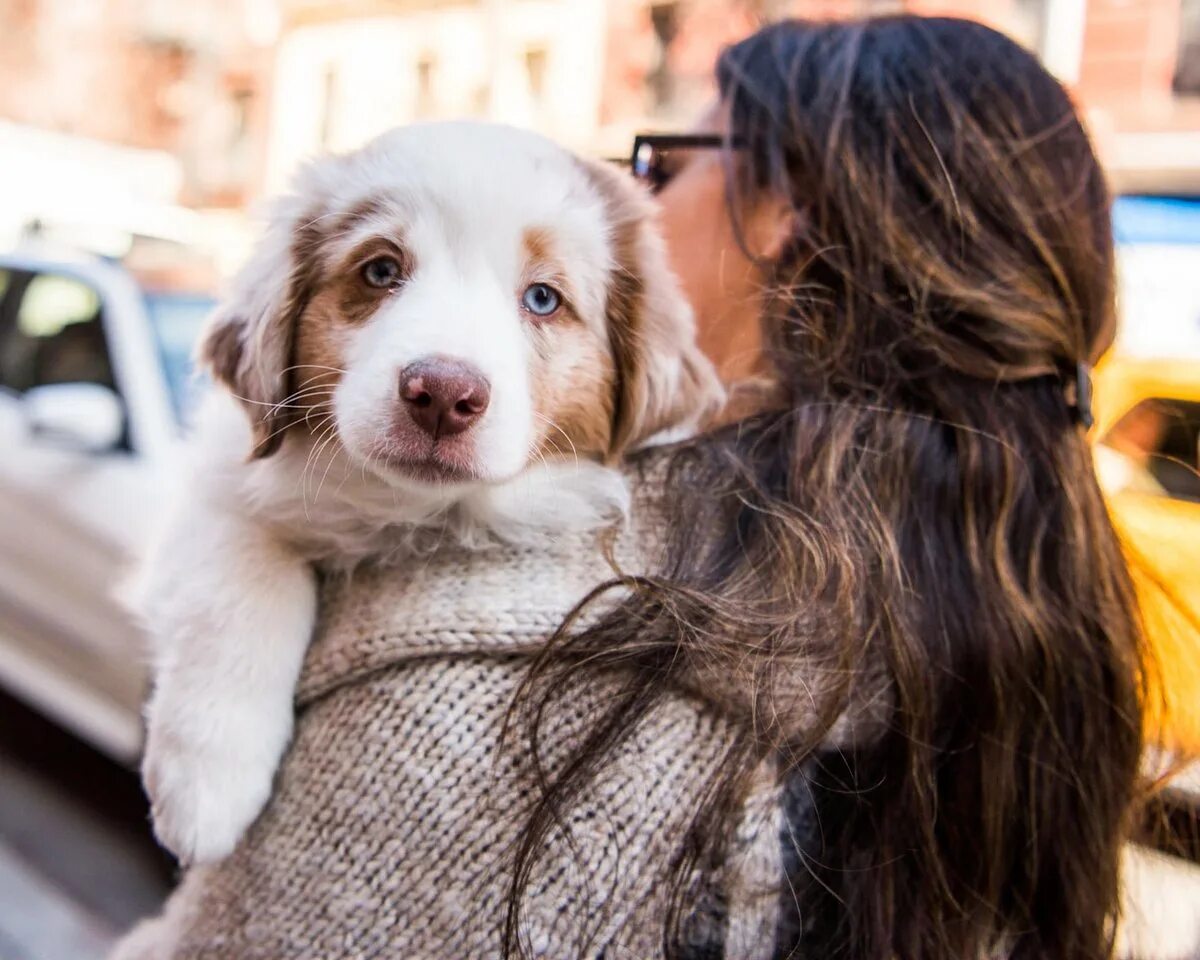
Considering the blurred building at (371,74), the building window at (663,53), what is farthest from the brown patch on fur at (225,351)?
the building window at (663,53)

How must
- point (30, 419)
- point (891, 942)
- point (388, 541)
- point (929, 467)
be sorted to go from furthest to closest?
point (30, 419), point (388, 541), point (929, 467), point (891, 942)

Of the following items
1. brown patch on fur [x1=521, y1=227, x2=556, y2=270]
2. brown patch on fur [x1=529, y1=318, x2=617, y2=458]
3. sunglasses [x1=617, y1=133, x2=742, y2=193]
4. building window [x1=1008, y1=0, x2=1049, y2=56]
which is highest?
building window [x1=1008, y1=0, x2=1049, y2=56]

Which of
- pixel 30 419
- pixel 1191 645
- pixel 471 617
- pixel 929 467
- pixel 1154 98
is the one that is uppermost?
pixel 1154 98

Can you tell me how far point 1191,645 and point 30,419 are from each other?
12.6 ft

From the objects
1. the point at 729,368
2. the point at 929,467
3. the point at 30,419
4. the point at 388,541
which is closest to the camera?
the point at 929,467

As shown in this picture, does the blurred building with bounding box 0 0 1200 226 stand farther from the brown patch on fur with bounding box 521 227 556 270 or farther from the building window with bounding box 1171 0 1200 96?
the brown patch on fur with bounding box 521 227 556 270

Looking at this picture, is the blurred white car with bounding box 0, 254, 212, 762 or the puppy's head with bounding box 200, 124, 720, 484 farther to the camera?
the blurred white car with bounding box 0, 254, 212, 762

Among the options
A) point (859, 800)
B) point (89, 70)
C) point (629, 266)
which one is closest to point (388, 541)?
point (629, 266)

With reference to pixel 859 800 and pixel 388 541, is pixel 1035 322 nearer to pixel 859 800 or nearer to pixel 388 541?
pixel 859 800

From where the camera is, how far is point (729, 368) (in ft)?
6.43

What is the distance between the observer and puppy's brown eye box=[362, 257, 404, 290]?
5.24 feet

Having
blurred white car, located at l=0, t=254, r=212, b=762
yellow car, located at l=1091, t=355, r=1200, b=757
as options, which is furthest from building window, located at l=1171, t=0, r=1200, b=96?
blurred white car, located at l=0, t=254, r=212, b=762

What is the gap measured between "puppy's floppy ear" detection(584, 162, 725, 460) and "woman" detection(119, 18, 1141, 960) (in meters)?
0.07

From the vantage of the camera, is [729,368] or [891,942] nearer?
[891,942]
